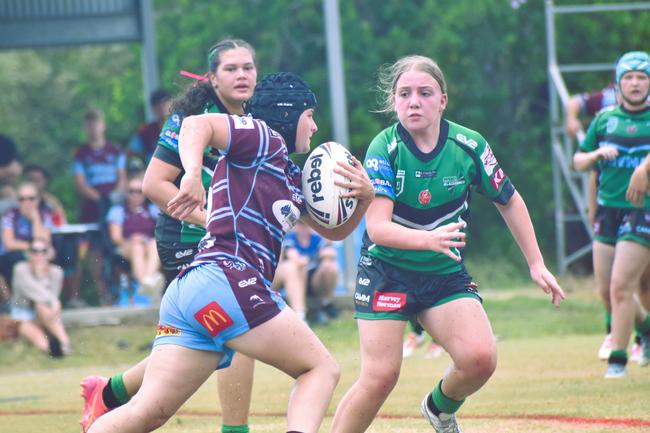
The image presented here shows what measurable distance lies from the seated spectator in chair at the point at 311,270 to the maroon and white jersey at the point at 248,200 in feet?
27.9

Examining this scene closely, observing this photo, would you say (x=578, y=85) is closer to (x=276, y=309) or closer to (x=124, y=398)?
(x=124, y=398)

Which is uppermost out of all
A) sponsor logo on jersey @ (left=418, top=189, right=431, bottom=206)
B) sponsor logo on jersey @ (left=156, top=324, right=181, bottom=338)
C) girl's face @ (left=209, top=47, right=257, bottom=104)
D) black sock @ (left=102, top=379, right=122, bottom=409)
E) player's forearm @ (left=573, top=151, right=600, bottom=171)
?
girl's face @ (left=209, top=47, right=257, bottom=104)

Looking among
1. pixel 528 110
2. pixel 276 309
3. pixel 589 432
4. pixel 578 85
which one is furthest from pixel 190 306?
pixel 528 110

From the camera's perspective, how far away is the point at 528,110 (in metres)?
21.2

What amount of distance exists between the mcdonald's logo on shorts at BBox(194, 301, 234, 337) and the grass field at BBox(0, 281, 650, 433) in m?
2.62

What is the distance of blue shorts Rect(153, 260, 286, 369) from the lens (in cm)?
504

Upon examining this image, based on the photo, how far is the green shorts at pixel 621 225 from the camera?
30.3 ft

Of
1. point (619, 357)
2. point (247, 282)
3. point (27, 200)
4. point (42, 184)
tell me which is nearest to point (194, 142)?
point (247, 282)

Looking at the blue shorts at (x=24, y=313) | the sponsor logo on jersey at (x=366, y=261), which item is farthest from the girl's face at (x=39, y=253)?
the sponsor logo on jersey at (x=366, y=261)

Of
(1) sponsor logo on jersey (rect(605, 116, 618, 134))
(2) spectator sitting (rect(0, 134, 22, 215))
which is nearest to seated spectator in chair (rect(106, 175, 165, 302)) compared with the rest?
(2) spectator sitting (rect(0, 134, 22, 215))

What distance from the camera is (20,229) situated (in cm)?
1353

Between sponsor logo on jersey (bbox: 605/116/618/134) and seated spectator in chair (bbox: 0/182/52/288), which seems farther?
seated spectator in chair (bbox: 0/182/52/288)

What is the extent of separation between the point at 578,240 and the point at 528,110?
402cm

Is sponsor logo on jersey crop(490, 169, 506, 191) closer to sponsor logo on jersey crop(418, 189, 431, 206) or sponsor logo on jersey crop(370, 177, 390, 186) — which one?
sponsor logo on jersey crop(418, 189, 431, 206)
